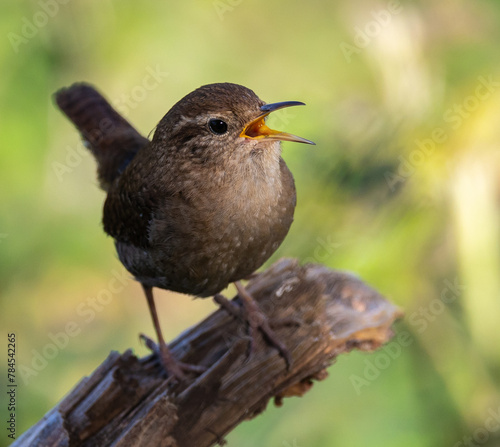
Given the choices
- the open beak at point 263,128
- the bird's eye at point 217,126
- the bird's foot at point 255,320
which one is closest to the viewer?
the open beak at point 263,128

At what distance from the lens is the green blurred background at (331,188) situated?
453cm

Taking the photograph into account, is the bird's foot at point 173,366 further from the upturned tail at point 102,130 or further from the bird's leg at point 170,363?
the upturned tail at point 102,130

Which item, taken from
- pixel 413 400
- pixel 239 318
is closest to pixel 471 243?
pixel 413 400

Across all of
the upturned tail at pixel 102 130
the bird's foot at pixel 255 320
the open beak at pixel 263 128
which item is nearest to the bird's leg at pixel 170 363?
the bird's foot at pixel 255 320

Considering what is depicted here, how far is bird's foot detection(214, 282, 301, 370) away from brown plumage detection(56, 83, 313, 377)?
0.49m

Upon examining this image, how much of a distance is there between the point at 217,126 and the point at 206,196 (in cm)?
33

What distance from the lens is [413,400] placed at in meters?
4.51

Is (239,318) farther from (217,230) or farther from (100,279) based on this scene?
(100,279)

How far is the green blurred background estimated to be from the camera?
14.9 feet

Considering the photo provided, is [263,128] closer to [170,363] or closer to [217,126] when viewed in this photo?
[217,126]

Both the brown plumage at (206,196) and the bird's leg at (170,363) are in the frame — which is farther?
the bird's leg at (170,363)

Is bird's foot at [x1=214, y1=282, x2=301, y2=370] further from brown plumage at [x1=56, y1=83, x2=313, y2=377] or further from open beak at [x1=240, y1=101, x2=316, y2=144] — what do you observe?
open beak at [x1=240, y1=101, x2=316, y2=144]

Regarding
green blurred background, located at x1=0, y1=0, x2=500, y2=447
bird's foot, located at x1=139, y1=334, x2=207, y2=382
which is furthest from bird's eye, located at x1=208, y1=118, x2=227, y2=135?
green blurred background, located at x1=0, y1=0, x2=500, y2=447

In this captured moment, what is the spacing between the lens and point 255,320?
3.89m
